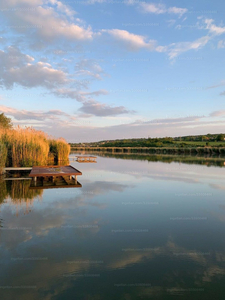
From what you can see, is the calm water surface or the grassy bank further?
the grassy bank

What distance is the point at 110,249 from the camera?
3725 mm

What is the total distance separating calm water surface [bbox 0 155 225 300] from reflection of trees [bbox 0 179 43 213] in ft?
0.30

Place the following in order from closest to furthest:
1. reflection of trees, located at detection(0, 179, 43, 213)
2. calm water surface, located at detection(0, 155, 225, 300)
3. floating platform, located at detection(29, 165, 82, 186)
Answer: calm water surface, located at detection(0, 155, 225, 300)
reflection of trees, located at detection(0, 179, 43, 213)
floating platform, located at detection(29, 165, 82, 186)

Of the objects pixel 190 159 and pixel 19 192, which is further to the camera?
pixel 190 159

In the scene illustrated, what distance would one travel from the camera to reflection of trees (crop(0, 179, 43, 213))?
661 cm

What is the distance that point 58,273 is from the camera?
3.04 meters

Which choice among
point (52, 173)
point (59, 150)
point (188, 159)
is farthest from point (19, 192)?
point (188, 159)

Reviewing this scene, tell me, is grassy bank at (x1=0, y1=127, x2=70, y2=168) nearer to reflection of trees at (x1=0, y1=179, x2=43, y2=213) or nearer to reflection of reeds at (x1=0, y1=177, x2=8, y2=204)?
reflection of reeds at (x1=0, y1=177, x2=8, y2=204)

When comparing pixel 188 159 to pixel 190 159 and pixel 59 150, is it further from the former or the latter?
pixel 59 150

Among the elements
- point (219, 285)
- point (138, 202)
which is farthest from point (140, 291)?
point (138, 202)

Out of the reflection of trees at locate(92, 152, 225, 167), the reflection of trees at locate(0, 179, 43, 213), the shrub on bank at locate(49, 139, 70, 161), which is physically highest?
the shrub on bank at locate(49, 139, 70, 161)

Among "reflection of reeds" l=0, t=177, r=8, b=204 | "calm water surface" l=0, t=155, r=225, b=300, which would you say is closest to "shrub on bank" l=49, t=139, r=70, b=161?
"reflection of reeds" l=0, t=177, r=8, b=204

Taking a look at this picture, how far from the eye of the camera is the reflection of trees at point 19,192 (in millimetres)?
6611

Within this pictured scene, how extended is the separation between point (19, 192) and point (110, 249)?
4.95 meters
